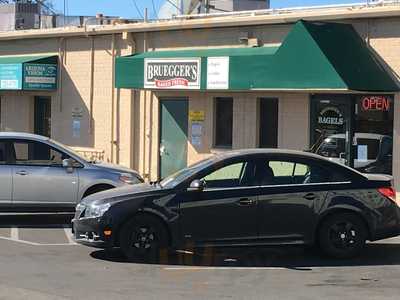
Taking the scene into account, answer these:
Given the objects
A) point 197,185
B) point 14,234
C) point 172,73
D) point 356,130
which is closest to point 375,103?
point 356,130

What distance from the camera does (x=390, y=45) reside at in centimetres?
1423

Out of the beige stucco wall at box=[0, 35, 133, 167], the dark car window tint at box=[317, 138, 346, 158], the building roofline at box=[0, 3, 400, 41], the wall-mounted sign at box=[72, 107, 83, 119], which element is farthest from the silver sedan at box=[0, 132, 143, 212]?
the wall-mounted sign at box=[72, 107, 83, 119]

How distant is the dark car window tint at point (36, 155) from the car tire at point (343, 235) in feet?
17.5

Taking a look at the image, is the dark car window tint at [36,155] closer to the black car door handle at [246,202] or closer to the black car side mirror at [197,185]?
the black car side mirror at [197,185]

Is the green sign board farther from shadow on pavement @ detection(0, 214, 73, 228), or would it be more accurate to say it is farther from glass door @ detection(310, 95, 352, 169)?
glass door @ detection(310, 95, 352, 169)

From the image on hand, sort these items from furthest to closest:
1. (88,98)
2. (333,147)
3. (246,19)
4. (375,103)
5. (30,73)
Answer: (30,73)
(88,98)
(246,19)
(333,147)
(375,103)

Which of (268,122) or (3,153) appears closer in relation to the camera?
(3,153)

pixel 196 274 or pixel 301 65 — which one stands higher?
pixel 301 65

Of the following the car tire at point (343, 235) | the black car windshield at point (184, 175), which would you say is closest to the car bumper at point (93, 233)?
the black car windshield at point (184, 175)

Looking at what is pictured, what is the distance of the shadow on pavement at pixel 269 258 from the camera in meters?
9.84

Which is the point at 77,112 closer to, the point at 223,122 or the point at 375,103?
the point at 223,122

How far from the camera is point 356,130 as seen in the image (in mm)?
14922

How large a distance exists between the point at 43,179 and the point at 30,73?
831 cm

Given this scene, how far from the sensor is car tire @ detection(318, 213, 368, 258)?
32.9 feet
